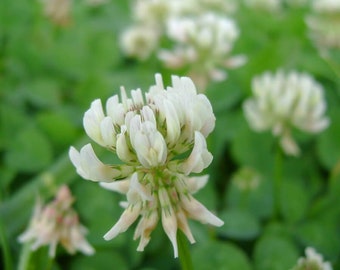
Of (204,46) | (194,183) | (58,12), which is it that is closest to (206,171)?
(204,46)

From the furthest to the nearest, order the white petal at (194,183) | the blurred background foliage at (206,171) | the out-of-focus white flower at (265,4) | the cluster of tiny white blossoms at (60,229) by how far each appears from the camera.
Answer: the out-of-focus white flower at (265,4), the blurred background foliage at (206,171), the cluster of tiny white blossoms at (60,229), the white petal at (194,183)

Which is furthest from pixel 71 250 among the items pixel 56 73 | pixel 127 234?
pixel 56 73

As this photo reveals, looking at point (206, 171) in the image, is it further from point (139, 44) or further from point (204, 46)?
point (139, 44)

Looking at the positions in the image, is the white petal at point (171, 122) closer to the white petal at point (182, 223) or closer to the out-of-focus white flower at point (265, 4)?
the white petal at point (182, 223)

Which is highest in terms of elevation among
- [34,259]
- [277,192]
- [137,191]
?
[137,191]

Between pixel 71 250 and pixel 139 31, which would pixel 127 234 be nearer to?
pixel 71 250

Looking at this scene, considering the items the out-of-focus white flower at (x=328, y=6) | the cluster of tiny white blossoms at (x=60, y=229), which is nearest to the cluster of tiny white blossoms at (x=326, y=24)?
the out-of-focus white flower at (x=328, y=6)
